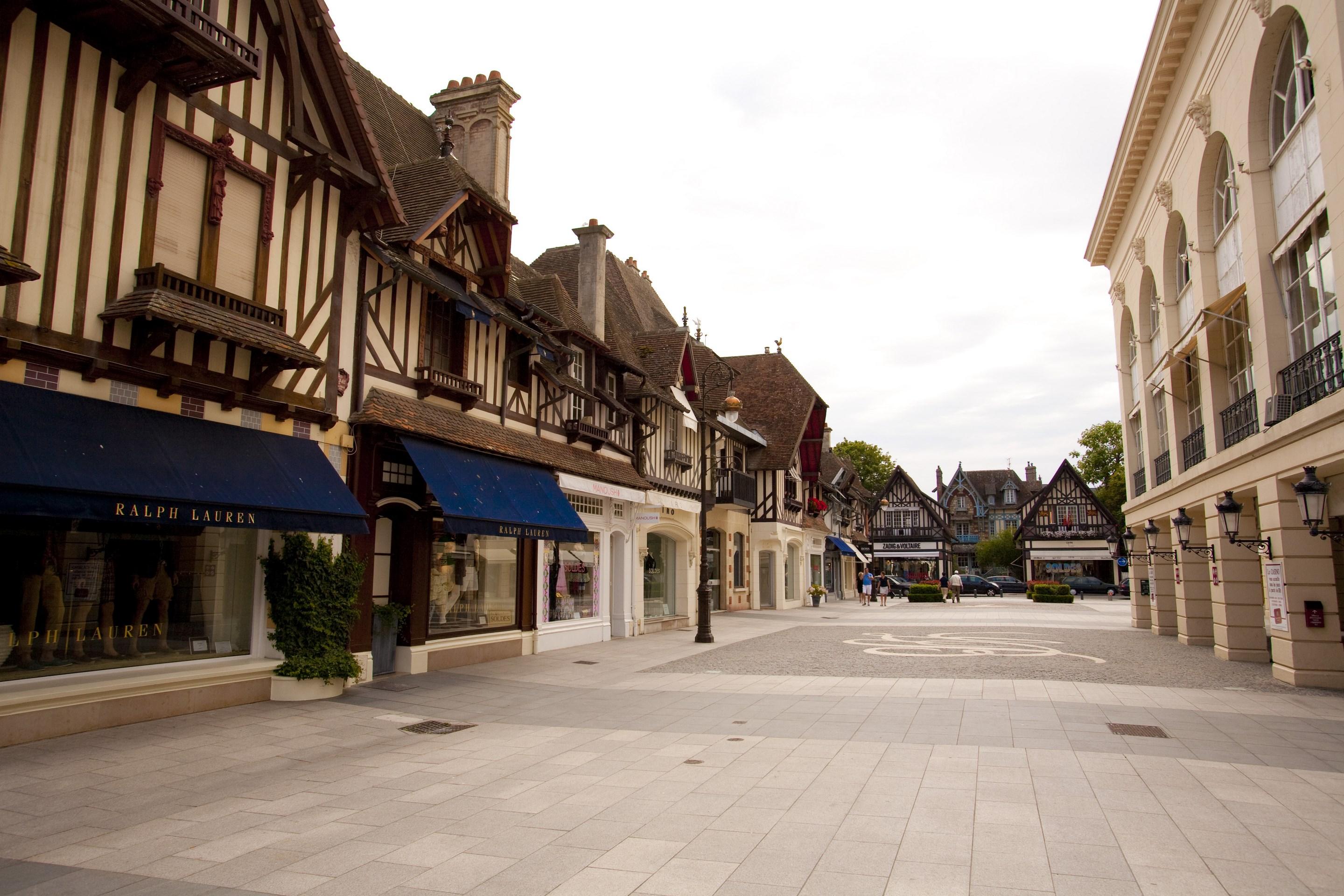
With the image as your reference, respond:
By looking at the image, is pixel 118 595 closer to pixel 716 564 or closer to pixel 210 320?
pixel 210 320

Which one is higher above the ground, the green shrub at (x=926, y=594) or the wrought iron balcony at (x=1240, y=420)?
the wrought iron balcony at (x=1240, y=420)

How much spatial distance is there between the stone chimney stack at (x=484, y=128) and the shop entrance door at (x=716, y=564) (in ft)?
53.7

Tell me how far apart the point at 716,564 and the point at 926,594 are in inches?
710

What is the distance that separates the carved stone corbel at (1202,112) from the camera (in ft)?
49.0

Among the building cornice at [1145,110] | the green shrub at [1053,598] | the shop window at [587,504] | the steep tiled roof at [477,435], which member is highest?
the building cornice at [1145,110]

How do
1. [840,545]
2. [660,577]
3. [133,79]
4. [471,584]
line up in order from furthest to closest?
1. [840,545]
2. [660,577]
3. [471,584]
4. [133,79]

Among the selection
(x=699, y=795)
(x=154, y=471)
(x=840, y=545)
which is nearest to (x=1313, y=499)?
(x=699, y=795)

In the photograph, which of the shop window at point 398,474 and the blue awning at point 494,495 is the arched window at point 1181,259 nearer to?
the blue awning at point 494,495

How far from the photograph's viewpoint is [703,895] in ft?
14.6

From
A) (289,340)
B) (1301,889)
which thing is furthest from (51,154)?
(1301,889)

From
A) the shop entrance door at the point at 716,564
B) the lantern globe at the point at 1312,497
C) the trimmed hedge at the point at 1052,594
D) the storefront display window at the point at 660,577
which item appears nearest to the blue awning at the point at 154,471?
the lantern globe at the point at 1312,497

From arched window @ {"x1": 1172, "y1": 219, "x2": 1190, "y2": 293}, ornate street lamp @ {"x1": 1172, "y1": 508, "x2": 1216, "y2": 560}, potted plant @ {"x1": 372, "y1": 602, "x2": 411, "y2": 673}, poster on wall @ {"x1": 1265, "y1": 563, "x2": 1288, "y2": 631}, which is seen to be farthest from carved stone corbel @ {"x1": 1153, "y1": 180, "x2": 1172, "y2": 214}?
potted plant @ {"x1": 372, "y1": 602, "x2": 411, "y2": 673}

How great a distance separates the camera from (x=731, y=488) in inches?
1110

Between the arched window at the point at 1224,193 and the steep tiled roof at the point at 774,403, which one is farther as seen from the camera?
the steep tiled roof at the point at 774,403
